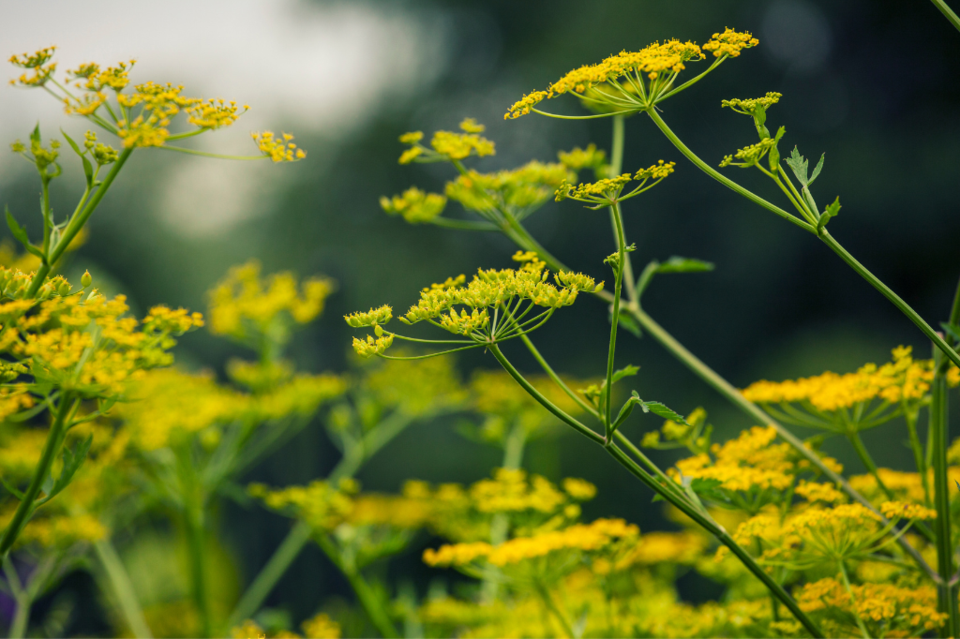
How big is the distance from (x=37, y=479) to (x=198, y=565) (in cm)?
112

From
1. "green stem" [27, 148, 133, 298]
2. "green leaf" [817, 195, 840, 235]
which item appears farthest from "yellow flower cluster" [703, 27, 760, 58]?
"green stem" [27, 148, 133, 298]

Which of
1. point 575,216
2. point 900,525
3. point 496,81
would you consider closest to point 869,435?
point 575,216

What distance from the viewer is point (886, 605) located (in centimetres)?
83

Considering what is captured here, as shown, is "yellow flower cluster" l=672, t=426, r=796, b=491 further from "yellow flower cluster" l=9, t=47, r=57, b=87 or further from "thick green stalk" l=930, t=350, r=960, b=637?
"yellow flower cluster" l=9, t=47, r=57, b=87

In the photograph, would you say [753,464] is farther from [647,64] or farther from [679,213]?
[679,213]

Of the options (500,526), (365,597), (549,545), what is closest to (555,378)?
(549,545)

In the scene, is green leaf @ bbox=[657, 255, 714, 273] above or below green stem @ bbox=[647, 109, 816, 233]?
below

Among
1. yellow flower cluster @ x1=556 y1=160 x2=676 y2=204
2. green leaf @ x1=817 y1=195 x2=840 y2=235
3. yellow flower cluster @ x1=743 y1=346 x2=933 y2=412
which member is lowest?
yellow flower cluster @ x1=743 y1=346 x2=933 y2=412

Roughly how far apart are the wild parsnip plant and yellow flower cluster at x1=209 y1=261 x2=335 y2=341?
2.96ft

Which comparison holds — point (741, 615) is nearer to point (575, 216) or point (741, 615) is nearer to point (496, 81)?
point (575, 216)

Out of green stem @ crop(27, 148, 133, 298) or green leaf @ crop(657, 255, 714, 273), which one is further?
green leaf @ crop(657, 255, 714, 273)

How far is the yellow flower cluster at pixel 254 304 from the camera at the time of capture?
183 centimetres

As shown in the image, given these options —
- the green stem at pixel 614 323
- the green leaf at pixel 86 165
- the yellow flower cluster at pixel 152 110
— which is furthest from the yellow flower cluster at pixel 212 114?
the green stem at pixel 614 323

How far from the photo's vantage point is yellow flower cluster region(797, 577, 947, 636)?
84 centimetres
